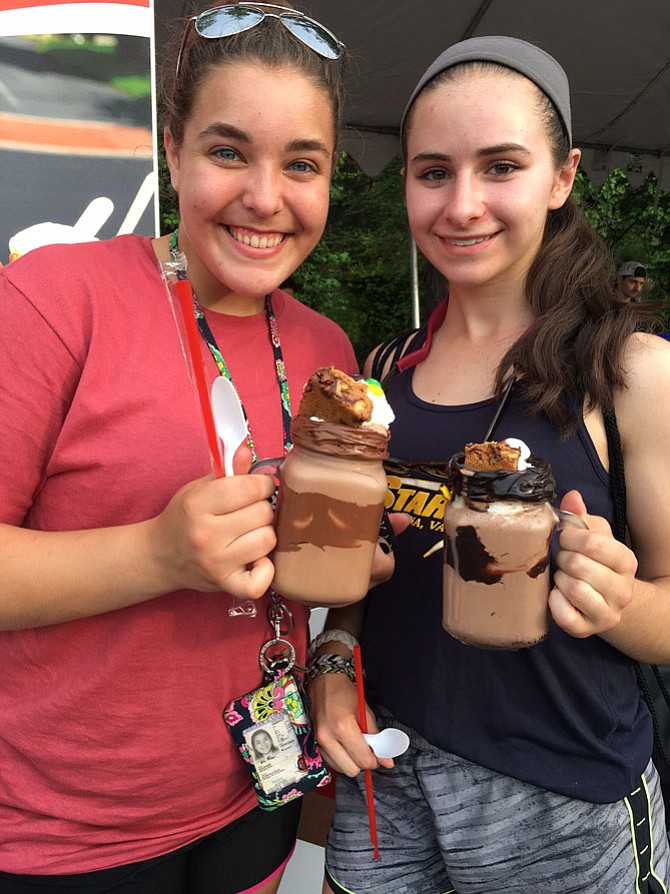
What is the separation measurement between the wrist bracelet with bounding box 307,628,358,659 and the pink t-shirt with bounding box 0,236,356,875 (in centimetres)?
29

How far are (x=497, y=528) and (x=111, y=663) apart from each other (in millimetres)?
826

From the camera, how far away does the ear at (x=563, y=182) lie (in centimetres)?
173

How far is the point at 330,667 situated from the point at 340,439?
71 cm

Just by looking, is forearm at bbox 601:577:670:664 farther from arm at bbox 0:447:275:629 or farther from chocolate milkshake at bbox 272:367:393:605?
arm at bbox 0:447:275:629

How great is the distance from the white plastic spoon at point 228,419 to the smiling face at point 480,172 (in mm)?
745

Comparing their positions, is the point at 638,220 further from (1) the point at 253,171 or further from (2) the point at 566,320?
(1) the point at 253,171

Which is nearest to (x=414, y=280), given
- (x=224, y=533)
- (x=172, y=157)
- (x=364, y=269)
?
(x=364, y=269)

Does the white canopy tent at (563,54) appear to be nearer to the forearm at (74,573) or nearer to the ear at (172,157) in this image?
the ear at (172,157)

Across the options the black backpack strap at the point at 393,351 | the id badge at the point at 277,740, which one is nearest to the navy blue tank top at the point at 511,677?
the id badge at the point at 277,740

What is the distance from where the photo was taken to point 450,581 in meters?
1.26

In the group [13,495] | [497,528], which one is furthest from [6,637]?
[497,528]

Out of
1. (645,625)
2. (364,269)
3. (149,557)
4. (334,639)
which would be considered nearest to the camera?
(149,557)

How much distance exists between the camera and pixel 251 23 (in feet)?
4.89

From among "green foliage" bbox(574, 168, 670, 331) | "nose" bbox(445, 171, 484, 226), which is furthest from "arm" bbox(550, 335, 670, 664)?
"green foliage" bbox(574, 168, 670, 331)
